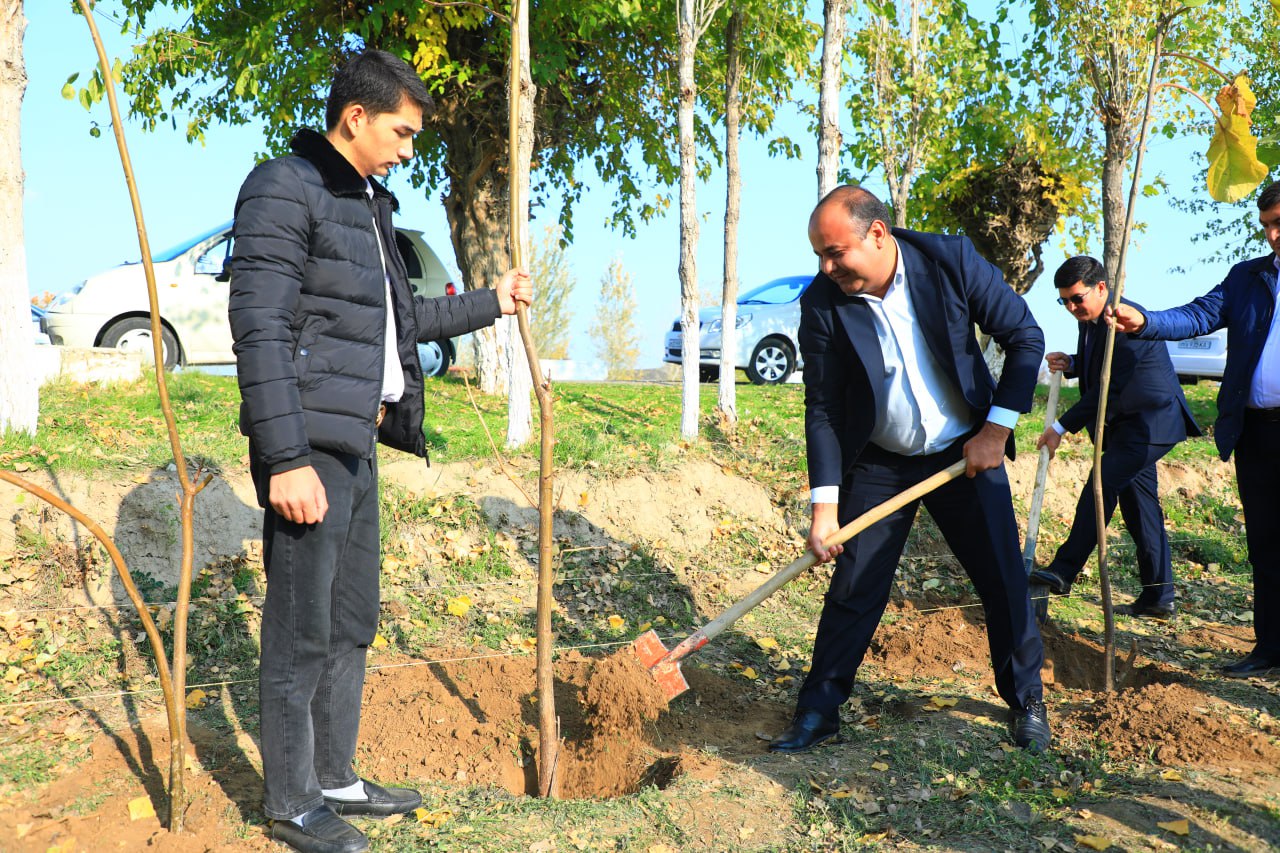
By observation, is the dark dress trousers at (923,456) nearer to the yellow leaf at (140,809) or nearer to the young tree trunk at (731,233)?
the yellow leaf at (140,809)

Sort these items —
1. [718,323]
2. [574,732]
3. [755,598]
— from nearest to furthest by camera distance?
[755,598] → [574,732] → [718,323]

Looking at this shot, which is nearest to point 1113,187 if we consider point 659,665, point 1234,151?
point 1234,151

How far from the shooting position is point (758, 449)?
7.90 metres

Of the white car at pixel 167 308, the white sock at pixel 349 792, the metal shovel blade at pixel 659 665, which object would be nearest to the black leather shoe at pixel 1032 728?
the metal shovel blade at pixel 659 665

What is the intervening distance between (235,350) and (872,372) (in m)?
2.21

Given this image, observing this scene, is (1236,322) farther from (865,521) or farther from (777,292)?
(777,292)

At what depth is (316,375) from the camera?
2.87 metres

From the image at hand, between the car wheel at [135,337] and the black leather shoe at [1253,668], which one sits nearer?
the black leather shoe at [1253,668]

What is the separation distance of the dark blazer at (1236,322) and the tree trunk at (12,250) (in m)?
6.12

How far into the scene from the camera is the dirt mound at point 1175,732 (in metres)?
3.57

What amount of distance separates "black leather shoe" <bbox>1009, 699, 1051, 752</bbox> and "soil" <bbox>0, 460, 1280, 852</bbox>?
13cm

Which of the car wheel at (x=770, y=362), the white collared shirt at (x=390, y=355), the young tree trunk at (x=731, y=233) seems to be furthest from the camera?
the car wheel at (x=770, y=362)

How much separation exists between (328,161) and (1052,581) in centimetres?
496

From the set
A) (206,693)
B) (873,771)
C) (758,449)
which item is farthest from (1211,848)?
(758,449)
